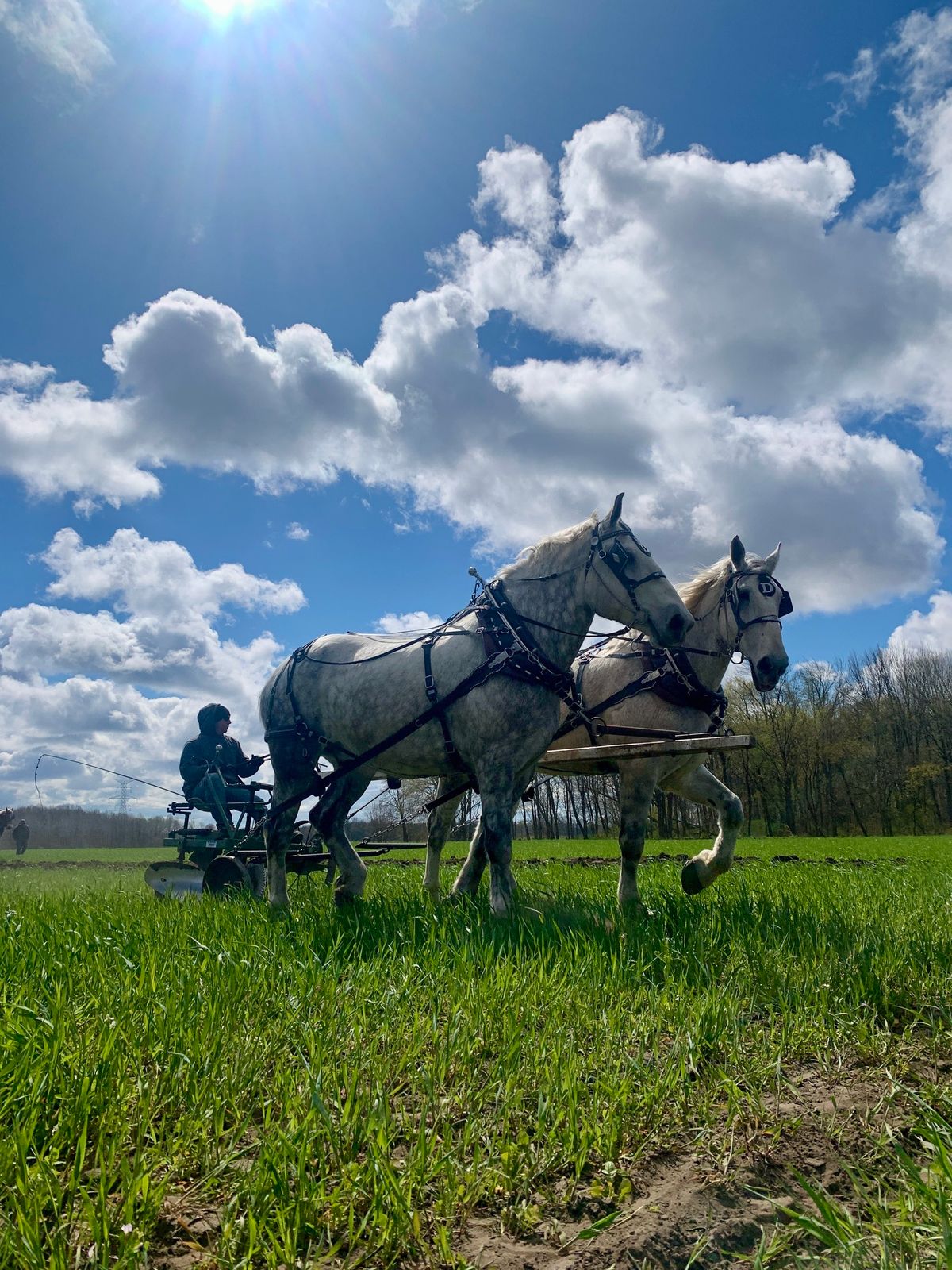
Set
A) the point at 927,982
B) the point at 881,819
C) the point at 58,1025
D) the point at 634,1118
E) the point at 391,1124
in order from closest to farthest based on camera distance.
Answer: the point at 391,1124 → the point at 634,1118 → the point at 58,1025 → the point at 927,982 → the point at 881,819

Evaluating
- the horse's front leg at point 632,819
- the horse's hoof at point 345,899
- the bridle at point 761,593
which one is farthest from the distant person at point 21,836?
the bridle at point 761,593

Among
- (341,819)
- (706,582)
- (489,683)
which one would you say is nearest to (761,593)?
(706,582)

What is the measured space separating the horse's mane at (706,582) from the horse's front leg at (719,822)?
1521 millimetres

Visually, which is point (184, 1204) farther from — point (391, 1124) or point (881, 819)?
point (881, 819)

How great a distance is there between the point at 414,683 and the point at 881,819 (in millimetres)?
59188

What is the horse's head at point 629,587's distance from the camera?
5.59 metres

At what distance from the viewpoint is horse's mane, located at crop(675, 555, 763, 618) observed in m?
7.03

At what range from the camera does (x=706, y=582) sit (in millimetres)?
7176

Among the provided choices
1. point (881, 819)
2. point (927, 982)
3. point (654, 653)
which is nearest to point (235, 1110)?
point (927, 982)

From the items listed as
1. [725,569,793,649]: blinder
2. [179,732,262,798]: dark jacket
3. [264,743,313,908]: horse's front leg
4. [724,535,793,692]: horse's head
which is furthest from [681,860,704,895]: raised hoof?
[179,732,262,798]: dark jacket

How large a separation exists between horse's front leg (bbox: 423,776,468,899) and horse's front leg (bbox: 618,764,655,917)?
1685 millimetres

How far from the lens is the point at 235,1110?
7.32 ft

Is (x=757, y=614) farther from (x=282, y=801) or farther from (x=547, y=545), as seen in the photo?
(x=282, y=801)

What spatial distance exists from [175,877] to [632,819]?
5910 millimetres
